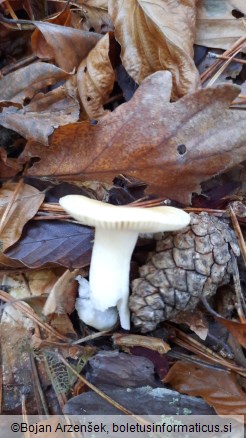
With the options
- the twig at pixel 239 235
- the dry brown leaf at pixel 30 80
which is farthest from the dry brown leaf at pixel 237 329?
the dry brown leaf at pixel 30 80

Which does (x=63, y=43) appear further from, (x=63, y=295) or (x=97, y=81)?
(x=63, y=295)

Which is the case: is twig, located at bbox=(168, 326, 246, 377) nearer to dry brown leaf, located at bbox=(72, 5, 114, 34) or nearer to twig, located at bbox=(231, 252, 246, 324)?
twig, located at bbox=(231, 252, 246, 324)

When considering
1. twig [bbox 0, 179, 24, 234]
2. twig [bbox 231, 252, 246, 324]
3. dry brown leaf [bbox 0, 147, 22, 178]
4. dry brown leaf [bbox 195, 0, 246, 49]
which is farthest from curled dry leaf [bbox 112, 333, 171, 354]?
dry brown leaf [bbox 195, 0, 246, 49]

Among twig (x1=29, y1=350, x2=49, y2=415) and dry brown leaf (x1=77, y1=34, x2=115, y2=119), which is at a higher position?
dry brown leaf (x1=77, y1=34, x2=115, y2=119)

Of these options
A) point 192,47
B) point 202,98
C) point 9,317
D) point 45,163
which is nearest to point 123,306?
point 9,317

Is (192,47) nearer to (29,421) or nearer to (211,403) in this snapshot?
(211,403)

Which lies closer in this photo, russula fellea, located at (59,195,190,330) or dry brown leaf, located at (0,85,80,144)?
russula fellea, located at (59,195,190,330)

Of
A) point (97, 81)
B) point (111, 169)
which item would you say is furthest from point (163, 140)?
point (97, 81)
